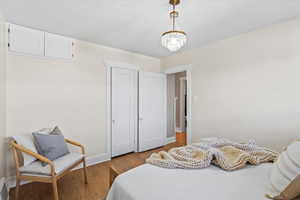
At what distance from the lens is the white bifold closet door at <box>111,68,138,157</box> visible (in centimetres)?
319

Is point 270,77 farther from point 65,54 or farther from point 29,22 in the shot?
point 29,22

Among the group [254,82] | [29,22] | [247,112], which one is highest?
[29,22]

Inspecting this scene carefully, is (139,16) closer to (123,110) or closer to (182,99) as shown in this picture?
(123,110)

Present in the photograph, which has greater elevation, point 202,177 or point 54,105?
point 54,105

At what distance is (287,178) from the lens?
3.11ft

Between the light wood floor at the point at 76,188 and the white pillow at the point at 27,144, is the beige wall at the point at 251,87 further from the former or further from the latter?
the white pillow at the point at 27,144

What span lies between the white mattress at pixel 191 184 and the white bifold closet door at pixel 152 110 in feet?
7.51

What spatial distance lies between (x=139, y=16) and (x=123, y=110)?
1.99m

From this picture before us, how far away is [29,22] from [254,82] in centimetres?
360

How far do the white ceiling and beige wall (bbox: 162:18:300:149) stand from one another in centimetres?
27

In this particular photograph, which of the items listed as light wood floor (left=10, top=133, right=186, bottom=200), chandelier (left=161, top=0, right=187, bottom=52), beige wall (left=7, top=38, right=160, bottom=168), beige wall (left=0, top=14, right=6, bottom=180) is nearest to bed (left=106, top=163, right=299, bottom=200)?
light wood floor (left=10, top=133, right=186, bottom=200)

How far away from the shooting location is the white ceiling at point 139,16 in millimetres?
1727

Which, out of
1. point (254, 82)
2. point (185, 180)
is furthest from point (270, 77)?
point (185, 180)

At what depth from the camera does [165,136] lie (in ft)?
13.4
